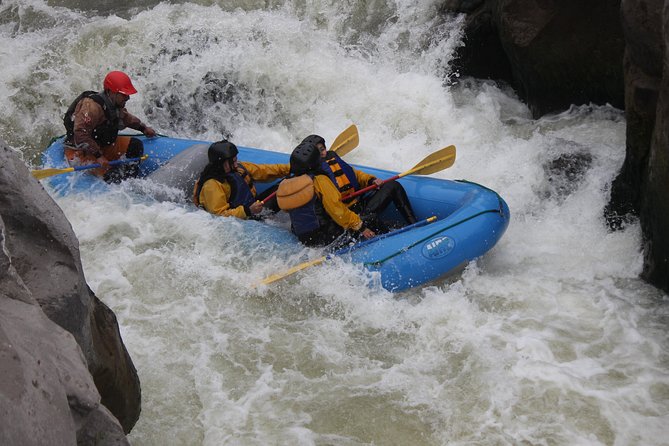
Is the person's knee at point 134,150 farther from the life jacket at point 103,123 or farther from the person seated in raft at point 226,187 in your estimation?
the person seated in raft at point 226,187

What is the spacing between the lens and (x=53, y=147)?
643cm

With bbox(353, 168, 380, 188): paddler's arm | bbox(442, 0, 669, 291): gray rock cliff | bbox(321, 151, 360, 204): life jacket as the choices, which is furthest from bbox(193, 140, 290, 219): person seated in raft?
bbox(442, 0, 669, 291): gray rock cliff

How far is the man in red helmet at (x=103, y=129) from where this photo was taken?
5.95 metres

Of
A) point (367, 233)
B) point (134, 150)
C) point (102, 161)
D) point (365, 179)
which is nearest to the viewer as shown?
point (367, 233)

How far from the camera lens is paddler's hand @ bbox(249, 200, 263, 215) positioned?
529 centimetres

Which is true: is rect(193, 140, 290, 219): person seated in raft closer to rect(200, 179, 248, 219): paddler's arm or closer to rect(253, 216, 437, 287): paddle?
rect(200, 179, 248, 219): paddler's arm

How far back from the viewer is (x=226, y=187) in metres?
5.43

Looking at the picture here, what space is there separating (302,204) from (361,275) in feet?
1.97

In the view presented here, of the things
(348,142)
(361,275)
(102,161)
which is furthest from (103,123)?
(361,275)

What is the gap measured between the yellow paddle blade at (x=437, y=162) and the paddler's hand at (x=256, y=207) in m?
1.11

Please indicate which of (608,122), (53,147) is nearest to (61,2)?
(53,147)

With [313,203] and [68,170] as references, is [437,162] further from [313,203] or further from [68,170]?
[68,170]

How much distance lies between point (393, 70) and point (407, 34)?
55 cm

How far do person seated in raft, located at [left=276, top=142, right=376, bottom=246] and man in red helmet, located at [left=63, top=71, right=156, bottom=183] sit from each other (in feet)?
6.35
